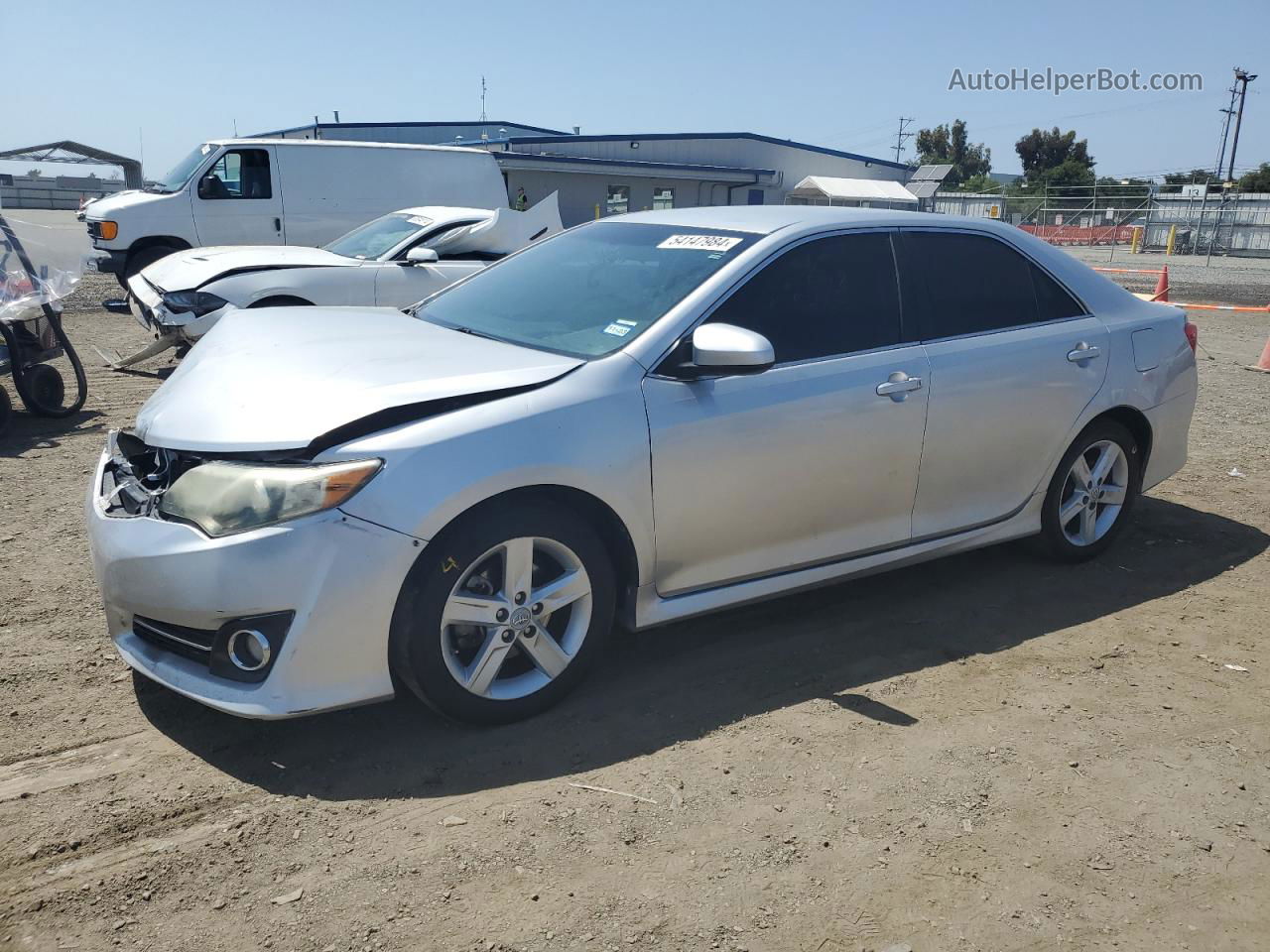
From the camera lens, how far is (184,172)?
1322 centimetres

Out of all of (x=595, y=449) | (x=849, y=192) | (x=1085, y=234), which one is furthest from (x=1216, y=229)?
(x=595, y=449)

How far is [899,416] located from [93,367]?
8457 millimetres

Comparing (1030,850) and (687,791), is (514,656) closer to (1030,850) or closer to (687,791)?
(687,791)

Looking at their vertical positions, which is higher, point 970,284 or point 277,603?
point 970,284

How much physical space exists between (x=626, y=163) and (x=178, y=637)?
113 feet

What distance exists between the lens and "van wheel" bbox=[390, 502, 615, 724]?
304 cm

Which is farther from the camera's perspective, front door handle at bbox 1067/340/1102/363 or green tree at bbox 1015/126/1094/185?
green tree at bbox 1015/126/1094/185

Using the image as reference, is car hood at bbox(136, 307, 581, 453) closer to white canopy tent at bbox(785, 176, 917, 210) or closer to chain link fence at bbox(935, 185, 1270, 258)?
chain link fence at bbox(935, 185, 1270, 258)

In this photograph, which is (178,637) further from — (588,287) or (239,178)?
(239,178)

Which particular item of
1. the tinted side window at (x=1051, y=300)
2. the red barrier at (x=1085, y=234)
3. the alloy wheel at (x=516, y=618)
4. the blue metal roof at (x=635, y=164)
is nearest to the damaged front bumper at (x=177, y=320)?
the alloy wheel at (x=516, y=618)

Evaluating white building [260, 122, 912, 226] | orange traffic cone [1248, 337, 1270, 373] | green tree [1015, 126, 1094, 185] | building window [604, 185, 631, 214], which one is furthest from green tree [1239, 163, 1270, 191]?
orange traffic cone [1248, 337, 1270, 373]

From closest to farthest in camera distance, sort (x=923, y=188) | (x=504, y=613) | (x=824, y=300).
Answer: (x=504, y=613) → (x=824, y=300) → (x=923, y=188)

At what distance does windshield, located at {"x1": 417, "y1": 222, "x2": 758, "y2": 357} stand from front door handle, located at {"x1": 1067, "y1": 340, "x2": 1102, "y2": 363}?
5.66 ft

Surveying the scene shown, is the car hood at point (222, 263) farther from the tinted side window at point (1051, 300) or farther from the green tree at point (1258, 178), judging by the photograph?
the green tree at point (1258, 178)
